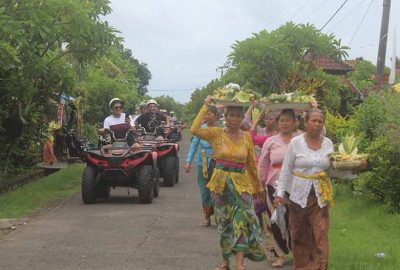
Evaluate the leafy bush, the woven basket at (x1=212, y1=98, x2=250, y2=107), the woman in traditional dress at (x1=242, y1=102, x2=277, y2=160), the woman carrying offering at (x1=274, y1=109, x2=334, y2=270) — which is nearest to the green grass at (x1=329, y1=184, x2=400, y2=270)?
the leafy bush

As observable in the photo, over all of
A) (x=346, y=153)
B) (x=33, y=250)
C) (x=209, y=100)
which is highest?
(x=209, y=100)

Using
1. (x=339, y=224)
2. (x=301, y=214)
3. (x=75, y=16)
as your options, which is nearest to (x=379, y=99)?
(x=339, y=224)

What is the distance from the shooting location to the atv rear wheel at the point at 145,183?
39.6 ft

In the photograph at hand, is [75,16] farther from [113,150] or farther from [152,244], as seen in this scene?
[152,244]

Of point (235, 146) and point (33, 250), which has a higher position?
point (235, 146)

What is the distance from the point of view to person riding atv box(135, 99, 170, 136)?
1639cm

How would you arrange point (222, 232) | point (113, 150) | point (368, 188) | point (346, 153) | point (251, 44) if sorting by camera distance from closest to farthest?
point (346, 153) < point (222, 232) < point (368, 188) < point (113, 150) < point (251, 44)

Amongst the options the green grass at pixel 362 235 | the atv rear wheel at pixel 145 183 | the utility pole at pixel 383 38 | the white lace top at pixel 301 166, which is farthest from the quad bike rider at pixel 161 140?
the white lace top at pixel 301 166

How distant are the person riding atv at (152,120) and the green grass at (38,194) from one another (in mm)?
2155

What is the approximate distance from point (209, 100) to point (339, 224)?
4.13 m

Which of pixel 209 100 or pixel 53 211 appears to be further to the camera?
pixel 53 211

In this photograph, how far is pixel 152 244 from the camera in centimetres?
843

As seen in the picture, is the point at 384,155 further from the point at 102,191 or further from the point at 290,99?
the point at 102,191

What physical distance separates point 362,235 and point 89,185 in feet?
17.2
